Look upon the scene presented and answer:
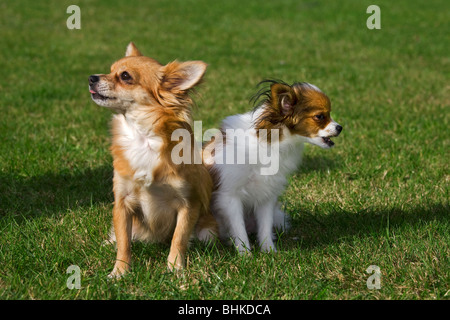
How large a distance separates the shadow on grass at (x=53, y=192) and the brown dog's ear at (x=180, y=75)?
1.42 metres

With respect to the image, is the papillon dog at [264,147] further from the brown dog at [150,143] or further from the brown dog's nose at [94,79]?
the brown dog's nose at [94,79]

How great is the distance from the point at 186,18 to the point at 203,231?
1194cm

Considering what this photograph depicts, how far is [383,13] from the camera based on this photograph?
614 inches

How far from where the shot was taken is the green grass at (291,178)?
3.36 m

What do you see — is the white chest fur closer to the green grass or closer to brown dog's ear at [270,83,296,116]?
the green grass

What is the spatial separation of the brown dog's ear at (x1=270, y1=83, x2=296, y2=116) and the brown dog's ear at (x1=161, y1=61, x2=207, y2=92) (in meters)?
0.65

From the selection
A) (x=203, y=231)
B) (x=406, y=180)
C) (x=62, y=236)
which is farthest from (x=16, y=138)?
(x=406, y=180)

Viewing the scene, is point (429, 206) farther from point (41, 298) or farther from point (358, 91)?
point (358, 91)

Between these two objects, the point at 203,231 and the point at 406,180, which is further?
the point at 406,180

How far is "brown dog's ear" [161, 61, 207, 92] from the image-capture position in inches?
134

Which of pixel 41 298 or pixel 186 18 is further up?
pixel 186 18

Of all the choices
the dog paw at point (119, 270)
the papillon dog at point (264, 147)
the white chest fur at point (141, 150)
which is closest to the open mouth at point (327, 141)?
the papillon dog at point (264, 147)

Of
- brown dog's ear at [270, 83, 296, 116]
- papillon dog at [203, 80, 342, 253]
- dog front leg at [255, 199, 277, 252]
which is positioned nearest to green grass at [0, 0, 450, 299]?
dog front leg at [255, 199, 277, 252]

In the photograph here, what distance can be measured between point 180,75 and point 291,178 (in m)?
2.21
